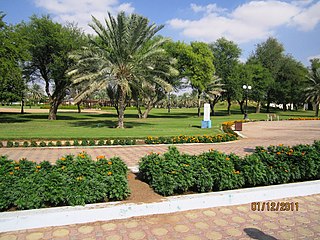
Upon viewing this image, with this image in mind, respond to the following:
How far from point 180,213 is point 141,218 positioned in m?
0.69

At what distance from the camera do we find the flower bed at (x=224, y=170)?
15.8ft

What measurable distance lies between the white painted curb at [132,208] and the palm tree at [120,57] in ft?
44.3

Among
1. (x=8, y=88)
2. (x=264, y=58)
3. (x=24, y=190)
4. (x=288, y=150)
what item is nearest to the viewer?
(x=24, y=190)

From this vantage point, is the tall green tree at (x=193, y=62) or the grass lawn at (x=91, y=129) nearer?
the grass lawn at (x=91, y=129)

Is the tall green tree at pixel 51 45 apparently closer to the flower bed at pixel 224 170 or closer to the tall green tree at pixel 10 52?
the tall green tree at pixel 10 52

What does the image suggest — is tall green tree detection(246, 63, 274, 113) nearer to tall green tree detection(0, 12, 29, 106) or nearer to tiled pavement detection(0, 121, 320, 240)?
tall green tree detection(0, 12, 29, 106)

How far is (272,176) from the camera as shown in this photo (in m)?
5.39

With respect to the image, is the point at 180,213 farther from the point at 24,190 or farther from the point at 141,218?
the point at 24,190

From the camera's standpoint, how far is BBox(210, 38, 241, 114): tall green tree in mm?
47678

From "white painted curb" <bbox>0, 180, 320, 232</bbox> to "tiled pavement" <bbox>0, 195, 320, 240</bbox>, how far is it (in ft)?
0.28

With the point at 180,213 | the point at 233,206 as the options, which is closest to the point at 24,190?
the point at 180,213
